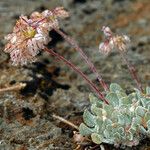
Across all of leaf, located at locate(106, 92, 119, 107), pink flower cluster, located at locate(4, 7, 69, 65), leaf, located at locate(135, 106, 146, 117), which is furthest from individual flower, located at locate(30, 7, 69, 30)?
leaf, located at locate(135, 106, 146, 117)

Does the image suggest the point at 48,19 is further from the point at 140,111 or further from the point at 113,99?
the point at 140,111

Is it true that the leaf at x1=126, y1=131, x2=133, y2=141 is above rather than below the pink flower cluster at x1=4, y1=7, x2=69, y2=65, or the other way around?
below

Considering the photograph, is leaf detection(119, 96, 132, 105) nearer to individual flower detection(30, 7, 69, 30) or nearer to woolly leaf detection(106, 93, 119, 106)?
woolly leaf detection(106, 93, 119, 106)

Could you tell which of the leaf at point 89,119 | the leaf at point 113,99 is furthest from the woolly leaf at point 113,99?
the leaf at point 89,119

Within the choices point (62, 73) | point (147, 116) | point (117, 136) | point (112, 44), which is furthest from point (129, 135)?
point (62, 73)

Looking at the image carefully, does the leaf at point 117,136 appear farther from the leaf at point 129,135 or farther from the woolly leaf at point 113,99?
the woolly leaf at point 113,99

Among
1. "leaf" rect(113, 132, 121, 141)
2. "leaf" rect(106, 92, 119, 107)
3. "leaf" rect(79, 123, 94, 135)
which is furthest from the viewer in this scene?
"leaf" rect(106, 92, 119, 107)
